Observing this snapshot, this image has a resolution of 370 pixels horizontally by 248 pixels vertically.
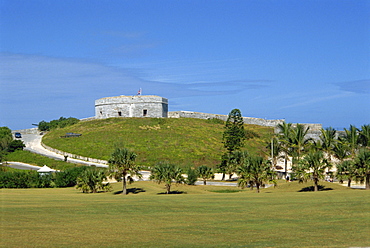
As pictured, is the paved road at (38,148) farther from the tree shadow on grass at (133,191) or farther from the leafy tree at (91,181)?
the tree shadow on grass at (133,191)

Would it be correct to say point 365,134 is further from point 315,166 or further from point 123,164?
point 123,164

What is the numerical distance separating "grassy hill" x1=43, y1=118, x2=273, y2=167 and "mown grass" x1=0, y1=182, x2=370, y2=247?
42.0 metres

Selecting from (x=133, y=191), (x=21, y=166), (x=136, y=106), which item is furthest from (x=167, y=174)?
(x=136, y=106)

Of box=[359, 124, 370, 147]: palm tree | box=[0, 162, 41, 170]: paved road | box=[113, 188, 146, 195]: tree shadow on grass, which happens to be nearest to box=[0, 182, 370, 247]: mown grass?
box=[113, 188, 146, 195]: tree shadow on grass

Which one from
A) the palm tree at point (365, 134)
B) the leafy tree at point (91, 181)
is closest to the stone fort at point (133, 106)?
the palm tree at point (365, 134)

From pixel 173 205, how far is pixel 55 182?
25.9 meters

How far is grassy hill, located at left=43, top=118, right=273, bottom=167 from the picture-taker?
7806cm

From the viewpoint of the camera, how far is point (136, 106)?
109 m

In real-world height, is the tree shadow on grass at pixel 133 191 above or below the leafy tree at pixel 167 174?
below

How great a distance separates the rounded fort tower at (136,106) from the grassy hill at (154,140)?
3462 mm

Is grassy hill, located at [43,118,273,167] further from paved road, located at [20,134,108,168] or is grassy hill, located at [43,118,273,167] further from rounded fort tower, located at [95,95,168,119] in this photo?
rounded fort tower, located at [95,95,168,119]

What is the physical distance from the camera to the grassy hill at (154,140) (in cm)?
7806

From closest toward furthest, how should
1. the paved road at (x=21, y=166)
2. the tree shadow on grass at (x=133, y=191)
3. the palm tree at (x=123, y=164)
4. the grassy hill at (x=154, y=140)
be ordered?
the palm tree at (x=123, y=164)
the tree shadow on grass at (x=133, y=191)
the paved road at (x=21, y=166)
the grassy hill at (x=154, y=140)

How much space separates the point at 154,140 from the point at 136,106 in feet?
74.6
